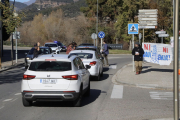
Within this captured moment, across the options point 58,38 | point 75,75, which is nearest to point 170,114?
point 75,75

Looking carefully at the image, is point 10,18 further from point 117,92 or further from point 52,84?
point 52,84

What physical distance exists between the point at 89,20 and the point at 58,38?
523 inches

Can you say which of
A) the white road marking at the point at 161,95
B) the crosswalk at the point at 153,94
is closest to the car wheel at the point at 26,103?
the crosswalk at the point at 153,94

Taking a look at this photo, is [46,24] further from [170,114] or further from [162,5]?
[170,114]

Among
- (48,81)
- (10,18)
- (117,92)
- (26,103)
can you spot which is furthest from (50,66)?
(10,18)

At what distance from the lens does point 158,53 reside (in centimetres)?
1686

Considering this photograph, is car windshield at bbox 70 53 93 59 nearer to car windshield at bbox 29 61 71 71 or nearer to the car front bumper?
car windshield at bbox 29 61 71 71

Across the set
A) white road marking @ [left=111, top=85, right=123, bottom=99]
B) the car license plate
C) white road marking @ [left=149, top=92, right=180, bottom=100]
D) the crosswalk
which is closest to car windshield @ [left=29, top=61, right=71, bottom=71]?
the car license plate

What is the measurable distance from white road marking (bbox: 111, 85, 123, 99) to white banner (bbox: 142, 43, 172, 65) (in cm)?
420

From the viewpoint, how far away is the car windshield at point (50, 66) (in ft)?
28.0

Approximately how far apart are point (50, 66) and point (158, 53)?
9.62 meters

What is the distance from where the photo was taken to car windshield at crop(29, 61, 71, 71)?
8523mm

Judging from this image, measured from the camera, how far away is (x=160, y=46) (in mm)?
16812

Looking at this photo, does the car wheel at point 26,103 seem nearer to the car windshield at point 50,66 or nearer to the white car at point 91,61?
the car windshield at point 50,66
